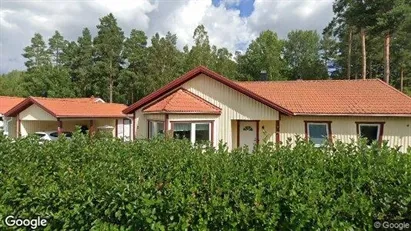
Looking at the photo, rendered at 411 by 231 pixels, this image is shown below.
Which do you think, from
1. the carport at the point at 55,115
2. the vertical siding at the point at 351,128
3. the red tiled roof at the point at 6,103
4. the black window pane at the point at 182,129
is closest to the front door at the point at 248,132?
the vertical siding at the point at 351,128

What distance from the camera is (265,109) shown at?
42.3 ft

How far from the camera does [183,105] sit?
12375mm

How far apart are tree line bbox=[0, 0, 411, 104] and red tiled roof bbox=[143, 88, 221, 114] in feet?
71.8

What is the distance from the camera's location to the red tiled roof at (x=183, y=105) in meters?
12.0

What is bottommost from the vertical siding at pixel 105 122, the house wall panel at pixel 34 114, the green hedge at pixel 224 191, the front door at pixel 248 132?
the green hedge at pixel 224 191

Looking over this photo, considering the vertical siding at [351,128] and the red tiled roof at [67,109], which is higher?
the red tiled roof at [67,109]

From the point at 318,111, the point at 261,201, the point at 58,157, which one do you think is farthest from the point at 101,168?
the point at 318,111

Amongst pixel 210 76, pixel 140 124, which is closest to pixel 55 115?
pixel 140 124

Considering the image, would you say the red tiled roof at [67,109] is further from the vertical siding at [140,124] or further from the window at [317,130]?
the window at [317,130]

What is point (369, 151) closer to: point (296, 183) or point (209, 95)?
point (296, 183)

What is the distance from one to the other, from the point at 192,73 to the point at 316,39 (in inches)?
2058

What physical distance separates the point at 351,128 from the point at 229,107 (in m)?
5.75

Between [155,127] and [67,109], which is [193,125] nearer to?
[155,127]

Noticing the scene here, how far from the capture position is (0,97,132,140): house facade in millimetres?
19428
